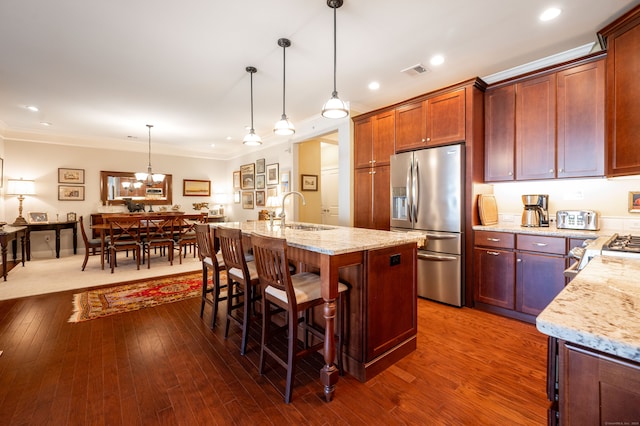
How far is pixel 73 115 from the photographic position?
16.0ft

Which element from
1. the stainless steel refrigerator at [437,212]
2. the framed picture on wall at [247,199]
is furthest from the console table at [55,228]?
the stainless steel refrigerator at [437,212]

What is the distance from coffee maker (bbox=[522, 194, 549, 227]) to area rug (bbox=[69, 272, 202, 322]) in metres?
4.01

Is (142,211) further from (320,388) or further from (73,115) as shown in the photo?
(320,388)

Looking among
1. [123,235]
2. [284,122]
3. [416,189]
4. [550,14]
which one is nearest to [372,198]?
[416,189]

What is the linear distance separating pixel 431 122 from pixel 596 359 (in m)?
3.30

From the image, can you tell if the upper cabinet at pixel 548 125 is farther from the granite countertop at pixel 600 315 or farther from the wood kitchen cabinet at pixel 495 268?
the granite countertop at pixel 600 315

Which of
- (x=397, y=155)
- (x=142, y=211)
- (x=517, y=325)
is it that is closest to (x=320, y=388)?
(x=517, y=325)

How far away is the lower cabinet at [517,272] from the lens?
2631 millimetres

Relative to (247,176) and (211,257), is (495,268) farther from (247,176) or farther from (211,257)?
(247,176)

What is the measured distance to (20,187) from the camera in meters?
5.53

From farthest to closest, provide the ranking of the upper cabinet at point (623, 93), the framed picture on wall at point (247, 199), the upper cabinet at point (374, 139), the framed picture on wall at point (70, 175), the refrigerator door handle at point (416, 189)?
the framed picture on wall at point (247, 199)
the framed picture on wall at point (70, 175)
the upper cabinet at point (374, 139)
the refrigerator door handle at point (416, 189)
the upper cabinet at point (623, 93)

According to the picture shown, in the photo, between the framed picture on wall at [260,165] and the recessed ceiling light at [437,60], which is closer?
the recessed ceiling light at [437,60]

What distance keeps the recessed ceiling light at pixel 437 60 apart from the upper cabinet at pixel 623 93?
1.24 meters

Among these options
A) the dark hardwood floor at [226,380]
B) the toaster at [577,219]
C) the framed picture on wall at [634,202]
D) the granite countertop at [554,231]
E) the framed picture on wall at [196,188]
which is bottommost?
the dark hardwood floor at [226,380]
